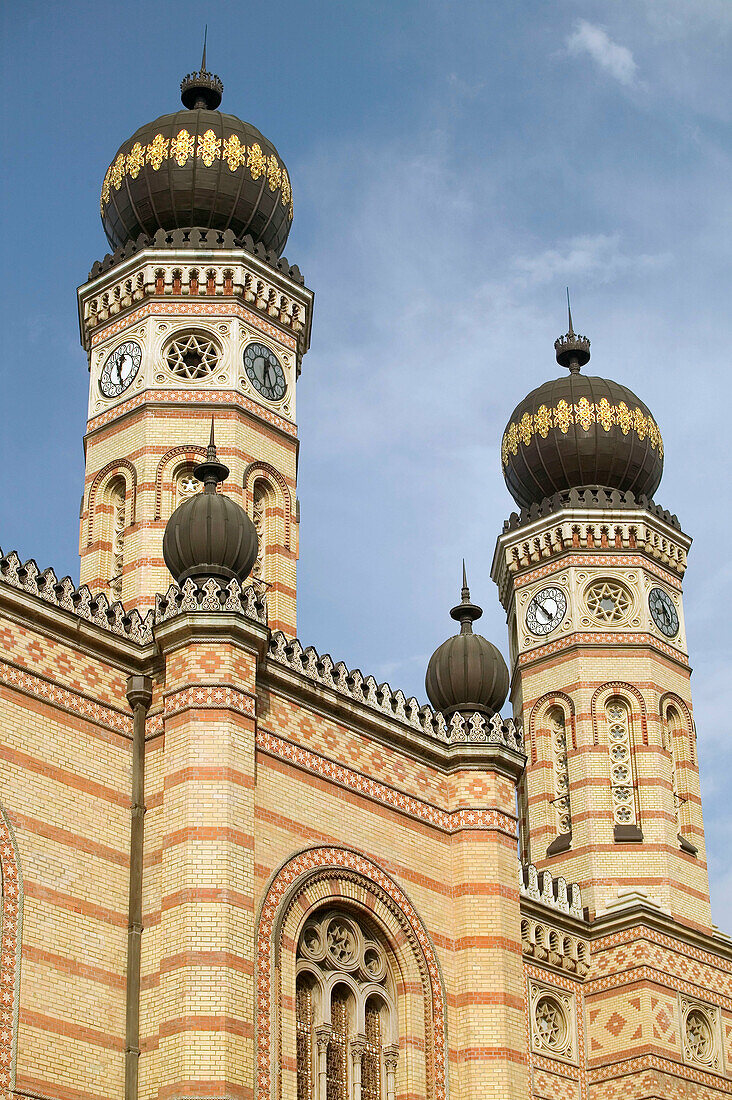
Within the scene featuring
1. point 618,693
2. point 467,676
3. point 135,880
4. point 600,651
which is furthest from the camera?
point 600,651

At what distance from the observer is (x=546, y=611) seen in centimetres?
3028

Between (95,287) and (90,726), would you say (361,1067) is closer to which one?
(90,726)

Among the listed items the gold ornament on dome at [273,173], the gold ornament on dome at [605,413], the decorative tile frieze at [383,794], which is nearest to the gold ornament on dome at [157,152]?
the gold ornament on dome at [273,173]

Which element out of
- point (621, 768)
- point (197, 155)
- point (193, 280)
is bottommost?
point (621, 768)

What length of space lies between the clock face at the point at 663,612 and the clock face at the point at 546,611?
1.54m

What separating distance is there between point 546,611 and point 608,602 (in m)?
1.13

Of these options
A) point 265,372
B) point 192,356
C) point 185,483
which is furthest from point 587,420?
point 185,483

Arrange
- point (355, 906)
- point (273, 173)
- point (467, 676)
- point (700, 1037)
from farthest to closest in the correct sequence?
1. point (273, 173)
2. point (700, 1037)
3. point (467, 676)
4. point (355, 906)

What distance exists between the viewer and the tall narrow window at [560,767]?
2878 cm

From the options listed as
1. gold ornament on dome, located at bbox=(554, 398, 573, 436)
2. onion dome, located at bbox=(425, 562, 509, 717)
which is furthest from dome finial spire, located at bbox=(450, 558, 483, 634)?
gold ornament on dome, located at bbox=(554, 398, 573, 436)

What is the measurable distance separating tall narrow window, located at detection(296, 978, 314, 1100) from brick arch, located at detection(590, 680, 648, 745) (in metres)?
10.3

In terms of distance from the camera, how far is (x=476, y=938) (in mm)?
20938

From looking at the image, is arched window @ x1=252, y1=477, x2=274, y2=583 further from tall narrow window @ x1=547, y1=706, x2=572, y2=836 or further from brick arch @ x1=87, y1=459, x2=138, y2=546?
tall narrow window @ x1=547, y1=706, x2=572, y2=836

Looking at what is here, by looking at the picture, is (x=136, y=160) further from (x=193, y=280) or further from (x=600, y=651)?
(x=600, y=651)
